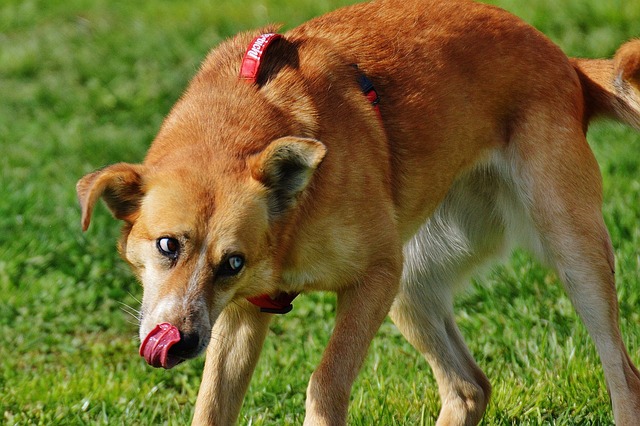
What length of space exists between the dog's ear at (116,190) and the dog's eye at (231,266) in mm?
415

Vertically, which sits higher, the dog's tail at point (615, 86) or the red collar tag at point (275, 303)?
the red collar tag at point (275, 303)

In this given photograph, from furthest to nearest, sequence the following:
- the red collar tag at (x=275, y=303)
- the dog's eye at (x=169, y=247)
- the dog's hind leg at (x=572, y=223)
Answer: the dog's hind leg at (x=572, y=223) < the red collar tag at (x=275, y=303) < the dog's eye at (x=169, y=247)

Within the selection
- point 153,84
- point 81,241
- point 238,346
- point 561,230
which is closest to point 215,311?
point 238,346

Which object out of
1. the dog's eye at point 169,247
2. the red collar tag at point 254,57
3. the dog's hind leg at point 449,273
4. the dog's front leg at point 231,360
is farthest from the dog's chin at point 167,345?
the dog's hind leg at point 449,273

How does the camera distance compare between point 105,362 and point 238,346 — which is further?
point 105,362

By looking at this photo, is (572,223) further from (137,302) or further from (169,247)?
(137,302)

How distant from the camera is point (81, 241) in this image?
6652 millimetres

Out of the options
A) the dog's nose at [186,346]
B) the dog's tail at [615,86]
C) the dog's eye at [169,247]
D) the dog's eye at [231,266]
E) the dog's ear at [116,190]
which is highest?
the dog's ear at [116,190]

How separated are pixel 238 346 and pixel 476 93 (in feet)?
4.81

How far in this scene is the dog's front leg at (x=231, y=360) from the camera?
14.7ft

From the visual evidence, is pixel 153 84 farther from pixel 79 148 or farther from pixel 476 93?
pixel 476 93

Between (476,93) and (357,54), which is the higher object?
(357,54)

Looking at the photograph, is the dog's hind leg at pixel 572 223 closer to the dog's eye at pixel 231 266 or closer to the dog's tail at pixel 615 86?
the dog's tail at pixel 615 86

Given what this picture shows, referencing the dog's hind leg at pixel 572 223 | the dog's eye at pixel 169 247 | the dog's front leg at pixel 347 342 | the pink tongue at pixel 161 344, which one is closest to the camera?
the pink tongue at pixel 161 344
